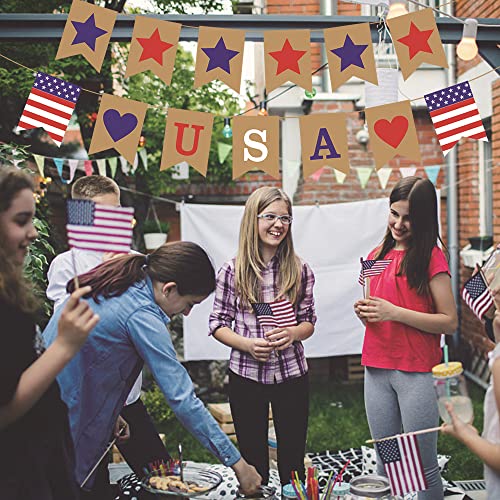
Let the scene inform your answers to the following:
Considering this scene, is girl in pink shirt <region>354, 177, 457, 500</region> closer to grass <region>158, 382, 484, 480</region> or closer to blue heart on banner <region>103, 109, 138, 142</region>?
blue heart on banner <region>103, 109, 138, 142</region>

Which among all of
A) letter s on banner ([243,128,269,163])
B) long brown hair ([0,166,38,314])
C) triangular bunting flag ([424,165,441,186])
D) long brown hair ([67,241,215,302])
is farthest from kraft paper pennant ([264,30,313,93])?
triangular bunting flag ([424,165,441,186])

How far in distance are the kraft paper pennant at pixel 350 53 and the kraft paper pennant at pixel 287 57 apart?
0.10m

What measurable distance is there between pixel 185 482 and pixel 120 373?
385 mm

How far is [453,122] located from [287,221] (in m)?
0.92

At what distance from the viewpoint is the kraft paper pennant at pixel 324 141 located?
3.10m

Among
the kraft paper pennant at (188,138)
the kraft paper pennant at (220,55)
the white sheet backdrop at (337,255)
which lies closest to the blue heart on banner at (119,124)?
the kraft paper pennant at (188,138)

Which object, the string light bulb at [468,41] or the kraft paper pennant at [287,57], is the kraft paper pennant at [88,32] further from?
the string light bulb at [468,41]

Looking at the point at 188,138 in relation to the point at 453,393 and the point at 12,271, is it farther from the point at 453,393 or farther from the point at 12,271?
the point at 453,393

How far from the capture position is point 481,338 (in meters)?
5.70

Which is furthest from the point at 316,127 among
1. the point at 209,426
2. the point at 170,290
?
the point at 209,426

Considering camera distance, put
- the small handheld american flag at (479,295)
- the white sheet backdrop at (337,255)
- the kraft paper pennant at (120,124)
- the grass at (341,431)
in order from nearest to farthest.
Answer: the small handheld american flag at (479,295) → the kraft paper pennant at (120,124) → the grass at (341,431) → the white sheet backdrop at (337,255)

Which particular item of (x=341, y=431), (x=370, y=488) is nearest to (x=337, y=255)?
(x=341, y=431)

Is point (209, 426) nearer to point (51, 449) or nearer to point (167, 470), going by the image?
point (167, 470)

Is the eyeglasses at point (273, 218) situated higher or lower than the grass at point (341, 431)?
higher
